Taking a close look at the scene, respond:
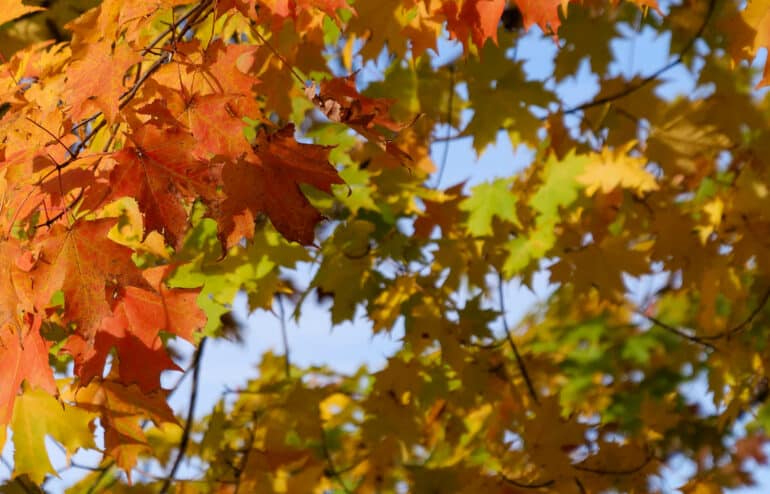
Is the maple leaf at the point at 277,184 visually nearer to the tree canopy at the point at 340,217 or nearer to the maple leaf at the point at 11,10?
the tree canopy at the point at 340,217

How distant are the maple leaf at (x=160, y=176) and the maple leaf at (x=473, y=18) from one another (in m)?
0.68

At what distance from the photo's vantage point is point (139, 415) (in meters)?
2.18

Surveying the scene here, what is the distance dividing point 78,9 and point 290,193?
182 centimetres

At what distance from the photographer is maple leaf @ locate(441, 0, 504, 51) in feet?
6.37

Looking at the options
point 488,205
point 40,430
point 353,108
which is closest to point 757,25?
point 353,108

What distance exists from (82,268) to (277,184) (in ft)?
1.16

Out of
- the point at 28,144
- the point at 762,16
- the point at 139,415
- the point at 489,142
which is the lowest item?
the point at 139,415

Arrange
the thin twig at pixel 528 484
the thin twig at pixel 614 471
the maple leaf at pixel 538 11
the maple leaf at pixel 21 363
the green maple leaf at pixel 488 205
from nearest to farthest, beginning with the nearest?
the maple leaf at pixel 21 363 < the maple leaf at pixel 538 11 < the thin twig at pixel 528 484 < the thin twig at pixel 614 471 < the green maple leaf at pixel 488 205

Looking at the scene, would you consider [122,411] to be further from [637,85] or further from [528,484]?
[637,85]

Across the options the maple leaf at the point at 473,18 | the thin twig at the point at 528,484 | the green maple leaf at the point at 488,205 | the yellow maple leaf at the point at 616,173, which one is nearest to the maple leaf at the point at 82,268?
the maple leaf at the point at 473,18

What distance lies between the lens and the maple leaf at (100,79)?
1.56 metres

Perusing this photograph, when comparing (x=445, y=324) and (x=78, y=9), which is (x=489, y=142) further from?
(x=78, y=9)

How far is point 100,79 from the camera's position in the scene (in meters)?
1.58

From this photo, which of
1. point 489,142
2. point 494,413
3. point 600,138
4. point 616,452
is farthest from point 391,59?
point 616,452
